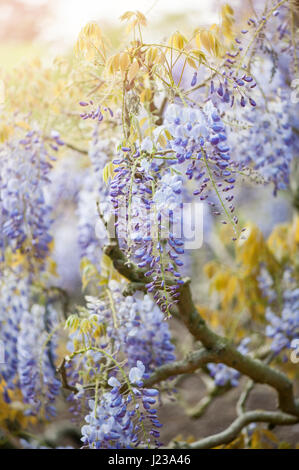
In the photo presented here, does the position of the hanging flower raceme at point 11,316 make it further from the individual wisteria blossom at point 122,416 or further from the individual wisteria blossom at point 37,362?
the individual wisteria blossom at point 122,416

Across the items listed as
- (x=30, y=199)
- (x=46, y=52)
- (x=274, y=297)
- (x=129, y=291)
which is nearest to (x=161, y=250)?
(x=129, y=291)

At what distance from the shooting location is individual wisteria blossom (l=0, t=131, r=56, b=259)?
182 centimetres

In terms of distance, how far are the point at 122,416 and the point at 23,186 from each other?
3.02 feet

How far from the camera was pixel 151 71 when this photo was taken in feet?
3.94

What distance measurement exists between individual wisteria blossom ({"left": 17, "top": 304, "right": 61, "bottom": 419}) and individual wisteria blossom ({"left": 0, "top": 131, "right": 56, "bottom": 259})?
0.31m

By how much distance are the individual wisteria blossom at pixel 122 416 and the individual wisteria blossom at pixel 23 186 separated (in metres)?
0.75

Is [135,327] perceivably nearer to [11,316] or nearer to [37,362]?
[37,362]

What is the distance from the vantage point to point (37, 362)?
188cm

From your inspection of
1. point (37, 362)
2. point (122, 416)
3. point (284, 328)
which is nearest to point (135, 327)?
point (122, 416)

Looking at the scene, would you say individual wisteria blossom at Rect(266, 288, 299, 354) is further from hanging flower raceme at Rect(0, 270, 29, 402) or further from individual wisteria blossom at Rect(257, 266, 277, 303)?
hanging flower raceme at Rect(0, 270, 29, 402)

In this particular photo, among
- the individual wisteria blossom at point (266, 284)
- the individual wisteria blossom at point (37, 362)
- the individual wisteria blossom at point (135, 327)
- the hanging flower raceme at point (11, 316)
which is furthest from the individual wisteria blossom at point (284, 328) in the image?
the hanging flower raceme at point (11, 316)

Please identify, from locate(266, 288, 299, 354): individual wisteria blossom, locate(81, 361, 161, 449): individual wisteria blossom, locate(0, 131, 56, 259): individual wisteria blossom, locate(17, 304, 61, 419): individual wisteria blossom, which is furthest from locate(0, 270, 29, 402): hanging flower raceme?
locate(266, 288, 299, 354): individual wisteria blossom

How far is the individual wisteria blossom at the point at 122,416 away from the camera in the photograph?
126cm

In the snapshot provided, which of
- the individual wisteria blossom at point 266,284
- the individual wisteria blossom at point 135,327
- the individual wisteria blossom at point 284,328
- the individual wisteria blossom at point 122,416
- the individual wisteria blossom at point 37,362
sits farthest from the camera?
the individual wisteria blossom at point 266,284
